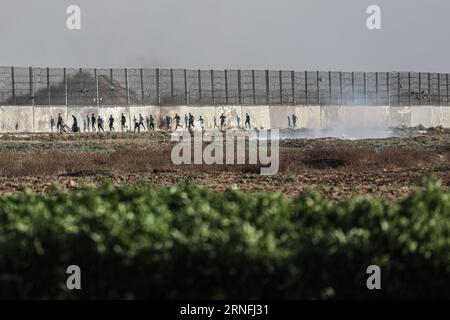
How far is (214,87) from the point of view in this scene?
78812 mm

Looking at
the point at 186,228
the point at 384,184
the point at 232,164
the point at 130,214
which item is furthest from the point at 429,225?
the point at 232,164

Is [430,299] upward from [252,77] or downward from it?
downward

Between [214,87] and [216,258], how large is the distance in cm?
7057

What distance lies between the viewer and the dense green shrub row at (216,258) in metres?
8.54

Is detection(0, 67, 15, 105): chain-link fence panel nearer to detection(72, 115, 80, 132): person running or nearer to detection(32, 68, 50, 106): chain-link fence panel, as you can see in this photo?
detection(32, 68, 50, 106): chain-link fence panel

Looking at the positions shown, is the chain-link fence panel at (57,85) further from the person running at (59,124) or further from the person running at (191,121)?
the person running at (191,121)

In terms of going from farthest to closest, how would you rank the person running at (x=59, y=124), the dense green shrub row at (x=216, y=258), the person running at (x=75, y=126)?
the person running at (x=75, y=126) < the person running at (x=59, y=124) < the dense green shrub row at (x=216, y=258)

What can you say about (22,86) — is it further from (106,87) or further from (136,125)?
(136,125)

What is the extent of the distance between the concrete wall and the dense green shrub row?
188ft

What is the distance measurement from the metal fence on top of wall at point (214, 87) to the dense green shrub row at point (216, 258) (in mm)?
58272

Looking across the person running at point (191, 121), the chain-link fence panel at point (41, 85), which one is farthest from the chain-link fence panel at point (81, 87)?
the person running at point (191, 121)

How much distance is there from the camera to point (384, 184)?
2316 centimetres

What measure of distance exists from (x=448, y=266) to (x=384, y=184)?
1447 centimetres
